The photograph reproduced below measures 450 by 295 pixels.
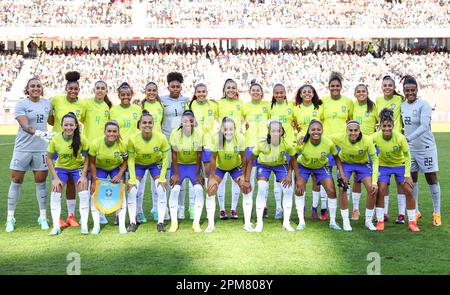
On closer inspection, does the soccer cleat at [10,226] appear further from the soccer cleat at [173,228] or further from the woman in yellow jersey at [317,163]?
the woman in yellow jersey at [317,163]

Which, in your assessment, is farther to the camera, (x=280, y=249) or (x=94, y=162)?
(x=94, y=162)

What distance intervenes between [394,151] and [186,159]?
2.53 meters

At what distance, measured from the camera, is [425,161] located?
9.34 meters

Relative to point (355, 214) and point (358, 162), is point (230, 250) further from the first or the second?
point (355, 214)

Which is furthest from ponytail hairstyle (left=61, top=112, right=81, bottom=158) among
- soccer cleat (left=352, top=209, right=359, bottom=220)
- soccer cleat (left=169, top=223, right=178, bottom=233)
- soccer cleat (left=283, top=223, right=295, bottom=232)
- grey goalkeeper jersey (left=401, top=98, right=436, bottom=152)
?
grey goalkeeper jersey (left=401, top=98, right=436, bottom=152)

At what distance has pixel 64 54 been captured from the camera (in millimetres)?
41719

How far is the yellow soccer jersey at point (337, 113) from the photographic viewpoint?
9.91 meters

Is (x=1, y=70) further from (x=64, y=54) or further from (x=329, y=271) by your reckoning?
(x=329, y=271)

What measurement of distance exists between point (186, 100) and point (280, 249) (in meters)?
3.06

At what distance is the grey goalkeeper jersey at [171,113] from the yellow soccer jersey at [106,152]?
1157 mm

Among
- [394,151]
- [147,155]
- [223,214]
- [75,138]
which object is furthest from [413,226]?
[75,138]

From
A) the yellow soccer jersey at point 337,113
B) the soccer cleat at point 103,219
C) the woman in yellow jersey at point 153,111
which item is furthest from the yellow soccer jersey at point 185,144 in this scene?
the yellow soccer jersey at point 337,113

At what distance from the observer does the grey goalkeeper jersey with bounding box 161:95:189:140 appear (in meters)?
10.1
